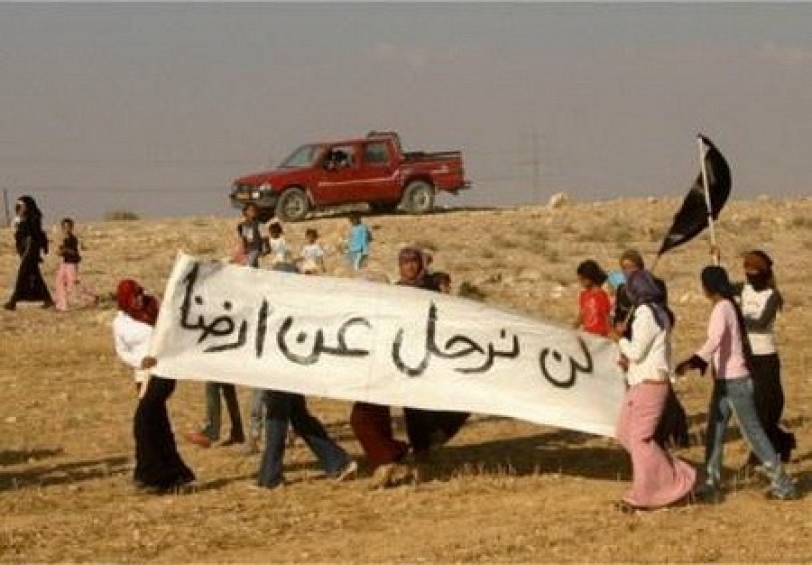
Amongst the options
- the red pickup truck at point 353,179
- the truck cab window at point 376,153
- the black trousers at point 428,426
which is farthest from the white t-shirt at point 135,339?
the truck cab window at point 376,153

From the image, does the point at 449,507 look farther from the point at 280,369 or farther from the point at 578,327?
the point at 578,327

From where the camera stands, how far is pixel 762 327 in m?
11.1

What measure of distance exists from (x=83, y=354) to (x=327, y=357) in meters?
9.39

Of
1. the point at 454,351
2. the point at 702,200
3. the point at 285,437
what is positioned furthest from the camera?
the point at 702,200

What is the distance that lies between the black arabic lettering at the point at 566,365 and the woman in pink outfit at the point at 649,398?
2.72ft

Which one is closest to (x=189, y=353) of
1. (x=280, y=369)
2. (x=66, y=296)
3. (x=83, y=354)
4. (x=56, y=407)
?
(x=280, y=369)

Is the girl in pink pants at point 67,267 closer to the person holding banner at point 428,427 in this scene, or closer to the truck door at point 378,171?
the truck door at point 378,171

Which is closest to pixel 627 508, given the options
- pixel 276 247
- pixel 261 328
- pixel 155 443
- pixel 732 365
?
pixel 732 365

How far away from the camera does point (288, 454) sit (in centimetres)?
1266

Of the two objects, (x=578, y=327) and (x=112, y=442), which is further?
(x=112, y=442)

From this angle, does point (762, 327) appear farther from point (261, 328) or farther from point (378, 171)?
point (378, 171)

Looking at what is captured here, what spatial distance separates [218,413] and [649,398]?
430 cm

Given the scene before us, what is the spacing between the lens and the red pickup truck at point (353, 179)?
33.9 meters

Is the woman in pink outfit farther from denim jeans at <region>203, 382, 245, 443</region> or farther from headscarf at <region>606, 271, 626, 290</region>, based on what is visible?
denim jeans at <region>203, 382, 245, 443</region>
